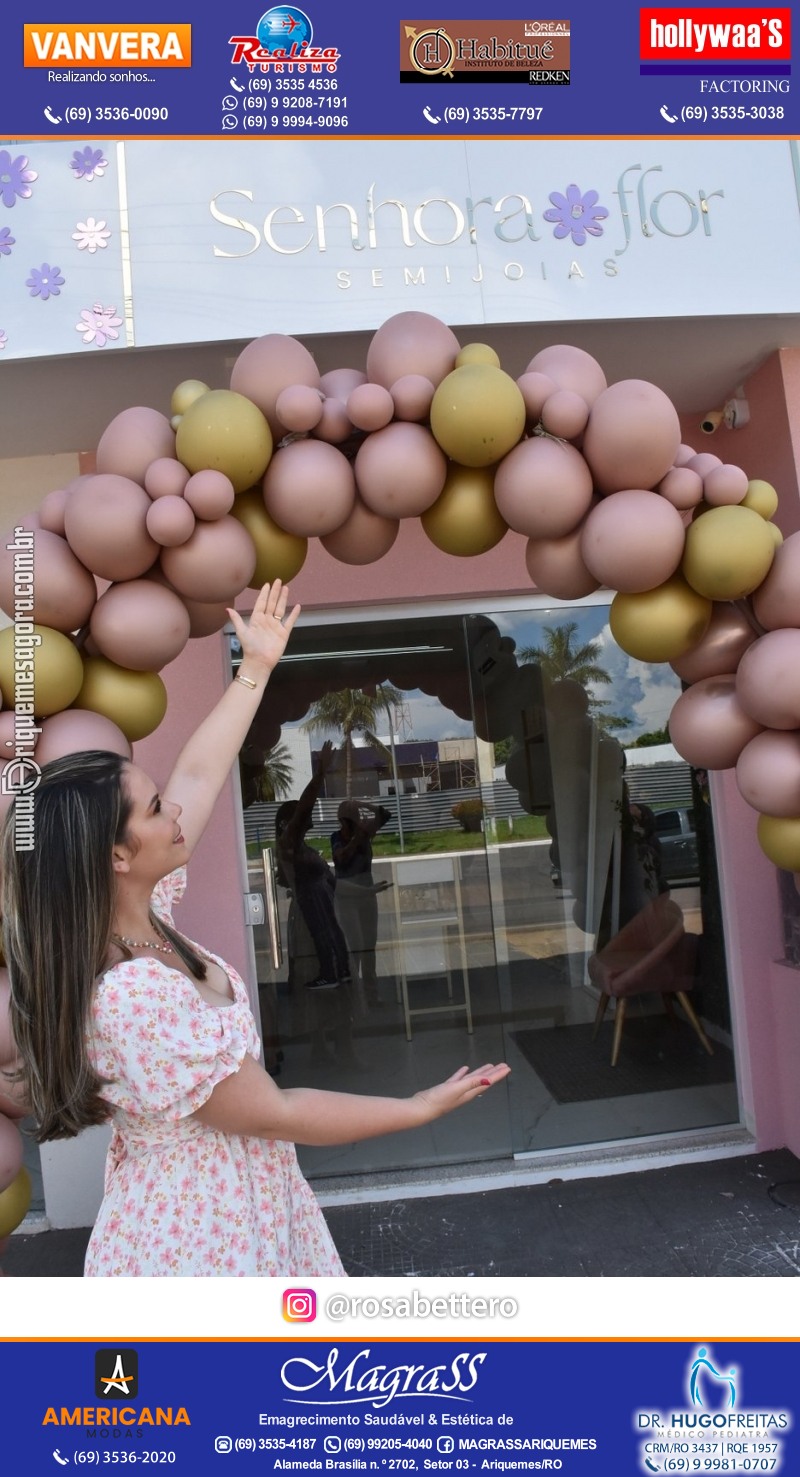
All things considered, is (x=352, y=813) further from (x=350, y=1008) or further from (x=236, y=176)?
(x=236, y=176)

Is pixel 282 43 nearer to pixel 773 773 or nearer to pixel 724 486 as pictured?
pixel 724 486

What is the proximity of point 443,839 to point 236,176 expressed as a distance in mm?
2555

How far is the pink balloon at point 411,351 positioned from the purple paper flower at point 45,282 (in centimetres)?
150

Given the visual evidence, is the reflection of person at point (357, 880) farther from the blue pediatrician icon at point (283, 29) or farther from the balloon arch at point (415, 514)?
the blue pediatrician icon at point (283, 29)

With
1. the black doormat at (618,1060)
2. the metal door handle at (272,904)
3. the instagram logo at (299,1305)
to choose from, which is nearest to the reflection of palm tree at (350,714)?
the metal door handle at (272,904)

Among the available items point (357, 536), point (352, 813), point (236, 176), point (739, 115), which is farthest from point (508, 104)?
point (352, 813)

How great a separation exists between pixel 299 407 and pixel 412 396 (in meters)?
0.22

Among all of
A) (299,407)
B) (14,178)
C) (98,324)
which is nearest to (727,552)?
(299,407)

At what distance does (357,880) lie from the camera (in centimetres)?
392

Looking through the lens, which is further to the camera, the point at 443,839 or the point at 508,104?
the point at 443,839

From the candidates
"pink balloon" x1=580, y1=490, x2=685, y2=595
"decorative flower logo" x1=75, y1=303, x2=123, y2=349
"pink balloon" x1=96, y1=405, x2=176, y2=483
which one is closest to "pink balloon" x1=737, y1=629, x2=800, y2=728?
"pink balloon" x1=580, y1=490, x2=685, y2=595

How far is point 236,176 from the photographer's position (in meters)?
2.88

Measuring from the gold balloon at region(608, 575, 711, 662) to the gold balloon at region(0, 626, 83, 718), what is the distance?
111 cm
